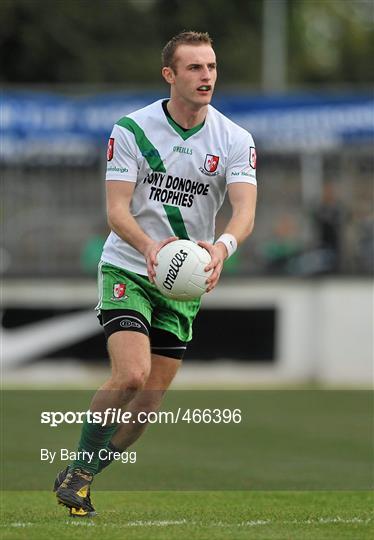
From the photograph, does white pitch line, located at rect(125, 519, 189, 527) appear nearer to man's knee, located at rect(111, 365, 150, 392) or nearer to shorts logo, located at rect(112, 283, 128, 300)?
man's knee, located at rect(111, 365, 150, 392)

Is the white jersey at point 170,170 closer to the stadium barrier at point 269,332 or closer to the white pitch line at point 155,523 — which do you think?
the white pitch line at point 155,523

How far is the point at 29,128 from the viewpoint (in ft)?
74.2

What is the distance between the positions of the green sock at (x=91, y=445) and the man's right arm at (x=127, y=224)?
95 centimetres

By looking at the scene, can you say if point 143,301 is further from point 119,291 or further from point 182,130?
point 182,130

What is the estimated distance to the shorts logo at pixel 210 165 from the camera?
8.47 meters

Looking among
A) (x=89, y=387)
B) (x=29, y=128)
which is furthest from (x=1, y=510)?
(x=29, y=128)

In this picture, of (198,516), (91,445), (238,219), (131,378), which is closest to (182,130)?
(238,219)

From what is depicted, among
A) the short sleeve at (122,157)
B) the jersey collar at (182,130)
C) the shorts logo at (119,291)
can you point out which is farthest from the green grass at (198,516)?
the jersey collar at (182,130)

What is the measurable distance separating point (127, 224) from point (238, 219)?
0.69 m

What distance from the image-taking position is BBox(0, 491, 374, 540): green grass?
759 cm

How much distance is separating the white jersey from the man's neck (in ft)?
0.10

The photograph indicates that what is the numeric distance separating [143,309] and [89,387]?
1079 centimetres

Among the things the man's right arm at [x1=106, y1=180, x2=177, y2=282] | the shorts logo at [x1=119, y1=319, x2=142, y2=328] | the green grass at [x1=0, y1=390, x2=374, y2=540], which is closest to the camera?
the green grass at [x1=0, y1=390, x2=374, y2=540]

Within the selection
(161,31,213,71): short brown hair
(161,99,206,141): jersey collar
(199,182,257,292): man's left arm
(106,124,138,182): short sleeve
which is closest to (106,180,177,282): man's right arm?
(106,124,138,182): short sleeve
